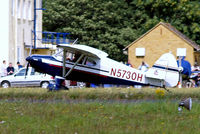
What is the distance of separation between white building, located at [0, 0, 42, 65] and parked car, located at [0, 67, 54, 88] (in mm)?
11650

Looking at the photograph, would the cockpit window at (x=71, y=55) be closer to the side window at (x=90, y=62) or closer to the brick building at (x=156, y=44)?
the side window at (x=90, y=62)

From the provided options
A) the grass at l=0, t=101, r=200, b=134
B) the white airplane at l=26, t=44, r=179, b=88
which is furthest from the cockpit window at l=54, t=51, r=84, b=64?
the grass at l=0, t=101, r=200, b=134

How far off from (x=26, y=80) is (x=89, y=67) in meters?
9.65

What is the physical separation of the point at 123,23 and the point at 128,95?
46.5 meters

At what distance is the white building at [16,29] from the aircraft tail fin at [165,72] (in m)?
22.0

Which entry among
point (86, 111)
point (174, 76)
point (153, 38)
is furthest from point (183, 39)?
point (86, 111)

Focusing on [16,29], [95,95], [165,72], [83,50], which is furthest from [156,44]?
[95,95]

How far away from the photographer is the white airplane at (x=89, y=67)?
75.2 ft

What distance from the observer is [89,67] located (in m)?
23.4

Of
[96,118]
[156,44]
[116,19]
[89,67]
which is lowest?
[96,118]

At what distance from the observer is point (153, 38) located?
156ft

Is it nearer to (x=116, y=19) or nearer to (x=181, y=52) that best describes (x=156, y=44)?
(x=181, y=52)

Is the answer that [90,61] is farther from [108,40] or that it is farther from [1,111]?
[108,40]

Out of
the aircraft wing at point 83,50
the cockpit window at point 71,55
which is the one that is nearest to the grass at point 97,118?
the aircraft wing at point 83,50
